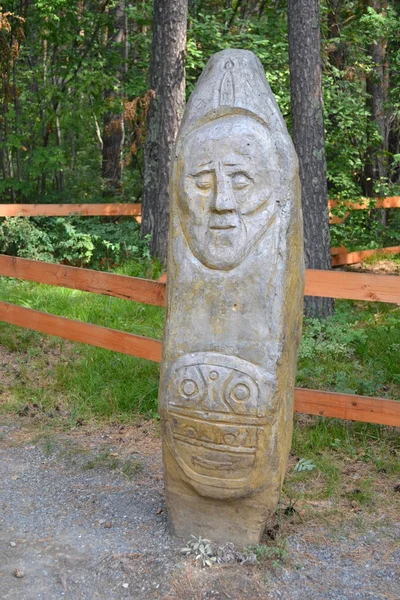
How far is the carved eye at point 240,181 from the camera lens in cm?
361

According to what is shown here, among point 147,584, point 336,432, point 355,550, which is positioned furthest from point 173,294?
point 336,432

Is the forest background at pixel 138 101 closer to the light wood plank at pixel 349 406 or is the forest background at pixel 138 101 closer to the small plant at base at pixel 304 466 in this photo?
the light wood plank at pixel 349 406

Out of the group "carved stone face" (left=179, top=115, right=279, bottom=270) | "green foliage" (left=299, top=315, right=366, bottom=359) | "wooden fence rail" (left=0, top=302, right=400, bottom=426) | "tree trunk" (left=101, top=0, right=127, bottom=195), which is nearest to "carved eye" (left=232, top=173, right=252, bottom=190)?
"carved stone face" (left=179, top=115, right=279, bottom=270)

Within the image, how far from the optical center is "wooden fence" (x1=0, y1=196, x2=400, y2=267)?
9000 mm

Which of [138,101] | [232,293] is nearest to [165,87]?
[138,101]

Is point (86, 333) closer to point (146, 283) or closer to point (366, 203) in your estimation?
point (146, 283)

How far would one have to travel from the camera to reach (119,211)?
9742mm

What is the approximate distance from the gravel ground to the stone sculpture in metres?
0.37

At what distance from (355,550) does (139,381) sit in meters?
2.53

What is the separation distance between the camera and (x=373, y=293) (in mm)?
4820

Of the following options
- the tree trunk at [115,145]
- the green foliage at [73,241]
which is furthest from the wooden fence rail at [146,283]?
the tree trunk at [115,145]

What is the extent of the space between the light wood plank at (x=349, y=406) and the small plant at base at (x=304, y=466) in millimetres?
340

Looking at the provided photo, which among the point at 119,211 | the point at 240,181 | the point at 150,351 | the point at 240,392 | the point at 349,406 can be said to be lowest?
the point at 349,406

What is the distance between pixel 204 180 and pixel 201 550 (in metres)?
1.95
